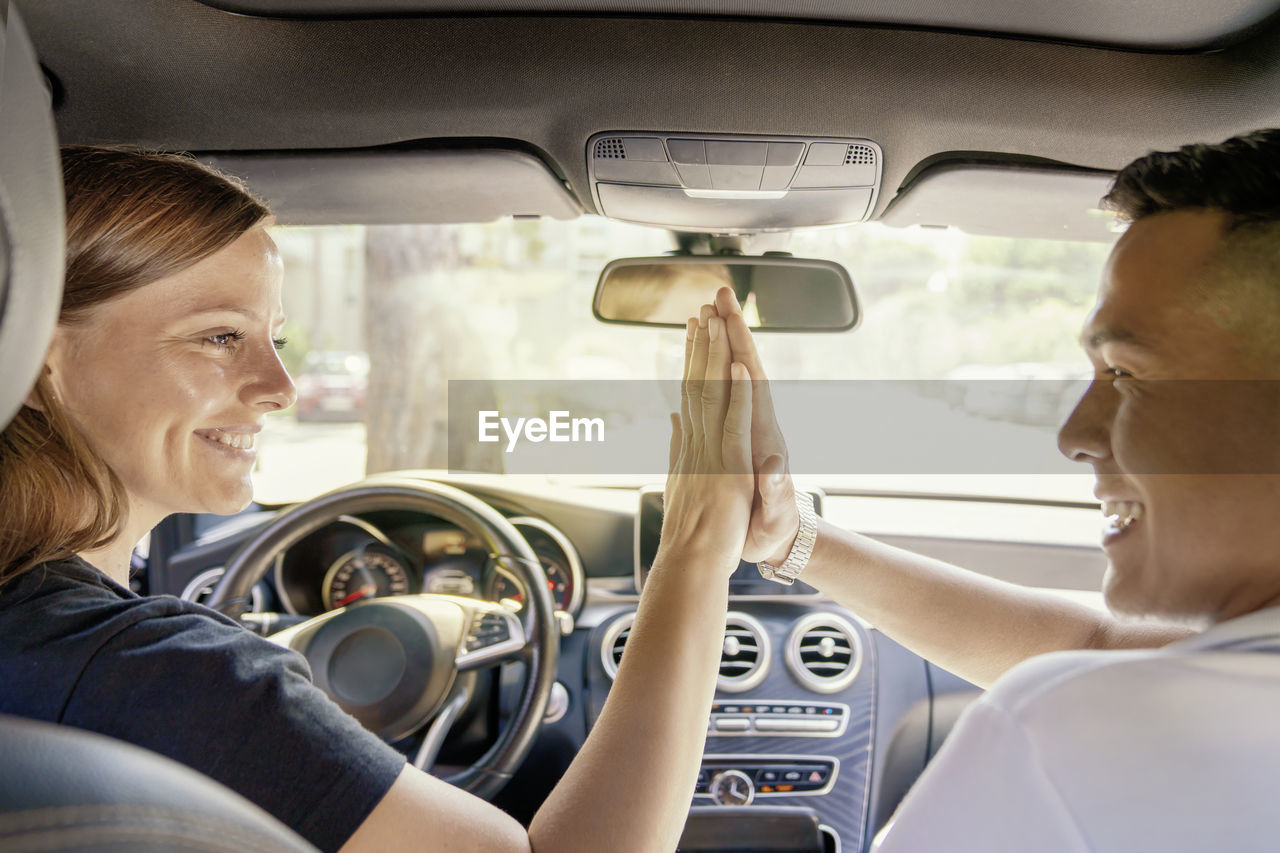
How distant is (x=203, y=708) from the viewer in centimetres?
113

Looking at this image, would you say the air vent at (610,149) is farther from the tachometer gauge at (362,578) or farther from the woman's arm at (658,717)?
the tachometer gauge at (362,578)

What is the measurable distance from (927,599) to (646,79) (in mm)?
1333

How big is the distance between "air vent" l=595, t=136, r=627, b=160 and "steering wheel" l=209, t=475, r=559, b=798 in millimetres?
1167

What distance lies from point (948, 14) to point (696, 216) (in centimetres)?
79

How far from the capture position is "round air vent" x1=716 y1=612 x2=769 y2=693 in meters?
2.93

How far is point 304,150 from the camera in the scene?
2.22 metres

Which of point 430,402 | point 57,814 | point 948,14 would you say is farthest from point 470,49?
point 430,402

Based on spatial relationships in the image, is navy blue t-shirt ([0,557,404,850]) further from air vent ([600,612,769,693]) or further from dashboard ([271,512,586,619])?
dashboard ([271,512,586,619])

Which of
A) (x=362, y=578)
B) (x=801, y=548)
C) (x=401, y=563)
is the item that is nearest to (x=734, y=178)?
(x=801, y=548)

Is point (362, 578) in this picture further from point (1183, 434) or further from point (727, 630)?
point (1183, 434)

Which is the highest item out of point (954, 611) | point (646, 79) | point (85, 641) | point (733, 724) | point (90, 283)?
point (646, 79)

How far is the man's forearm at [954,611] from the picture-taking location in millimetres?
1982

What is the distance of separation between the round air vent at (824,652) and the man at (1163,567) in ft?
3.34

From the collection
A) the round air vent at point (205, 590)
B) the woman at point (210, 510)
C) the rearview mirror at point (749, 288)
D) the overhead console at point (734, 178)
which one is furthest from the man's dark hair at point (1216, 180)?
the round air vent at point (205, 590)
